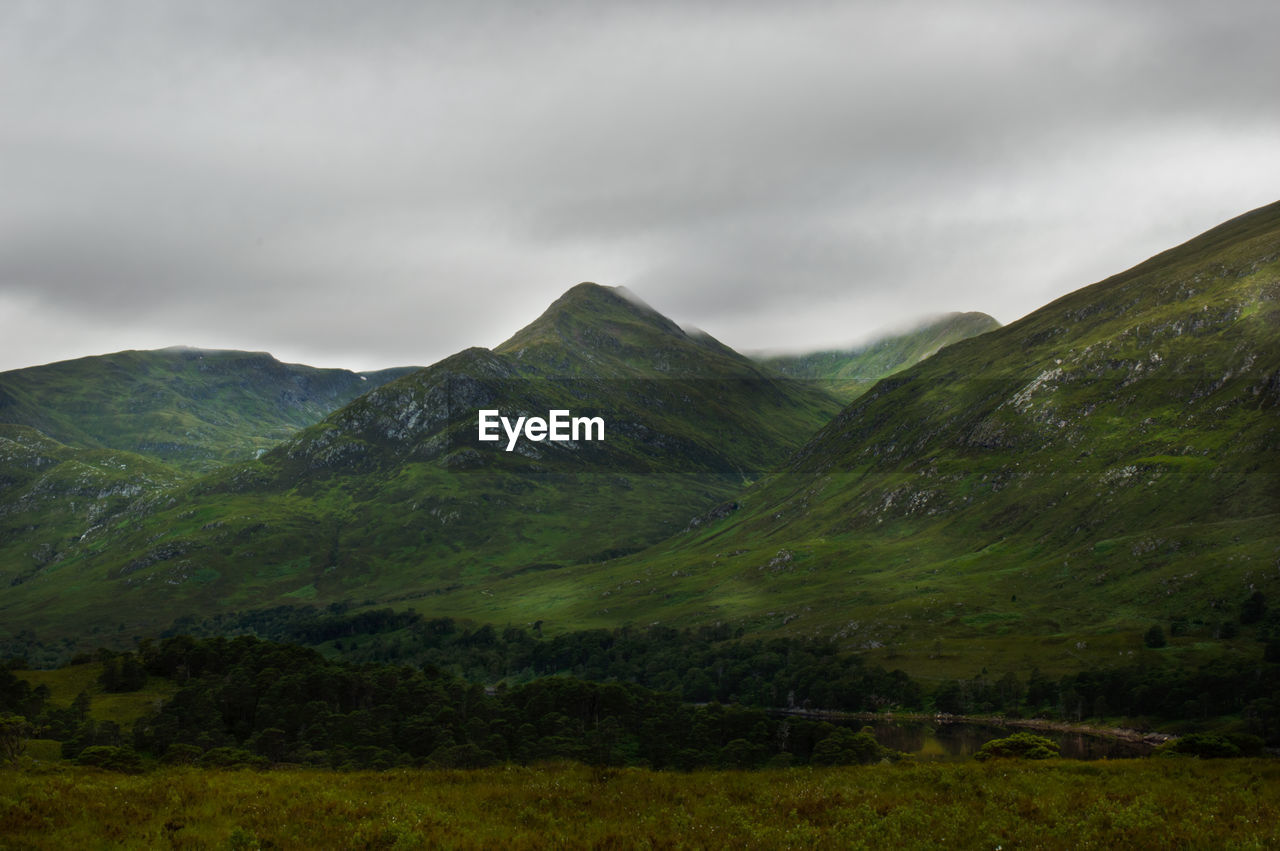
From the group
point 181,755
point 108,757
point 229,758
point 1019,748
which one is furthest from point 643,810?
point 181,755

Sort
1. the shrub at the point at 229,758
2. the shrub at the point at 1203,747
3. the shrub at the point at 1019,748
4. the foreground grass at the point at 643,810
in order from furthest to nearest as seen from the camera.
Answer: the shrub at the point at 229,758, the shrub at the point at 1019,748, the shrub at the point at 1203,747, the foreground grass at the point at 643,810

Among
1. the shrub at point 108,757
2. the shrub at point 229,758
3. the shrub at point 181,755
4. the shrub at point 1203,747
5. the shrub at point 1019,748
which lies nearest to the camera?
the shrub at point 1203,747

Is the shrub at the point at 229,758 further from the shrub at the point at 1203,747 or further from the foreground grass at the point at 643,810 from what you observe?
the shrub at the point at 1203,747

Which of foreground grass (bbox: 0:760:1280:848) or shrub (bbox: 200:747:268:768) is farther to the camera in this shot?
shrub (bbox: 200:747:268:768)

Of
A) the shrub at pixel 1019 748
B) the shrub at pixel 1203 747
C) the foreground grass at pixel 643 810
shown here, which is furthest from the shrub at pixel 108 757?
the shrub at pixel 1203 747

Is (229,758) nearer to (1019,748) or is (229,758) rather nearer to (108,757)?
(108,757)

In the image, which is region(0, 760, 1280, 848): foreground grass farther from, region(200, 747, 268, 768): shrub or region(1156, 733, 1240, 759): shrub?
region(200, 747, 268, 768): shrub

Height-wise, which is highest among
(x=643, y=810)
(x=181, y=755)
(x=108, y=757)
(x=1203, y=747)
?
(x=643, y=810)

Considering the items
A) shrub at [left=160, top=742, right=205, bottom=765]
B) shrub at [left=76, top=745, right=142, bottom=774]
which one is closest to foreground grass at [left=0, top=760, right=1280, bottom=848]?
shrub at [left=76, top=745, right=142, bottom=774]

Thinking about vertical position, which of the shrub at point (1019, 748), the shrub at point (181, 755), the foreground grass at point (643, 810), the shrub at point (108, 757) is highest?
the foreground grass at point (643, 810)

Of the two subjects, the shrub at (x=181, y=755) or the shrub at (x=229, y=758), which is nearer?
the shrub at (x=181, y=755)
